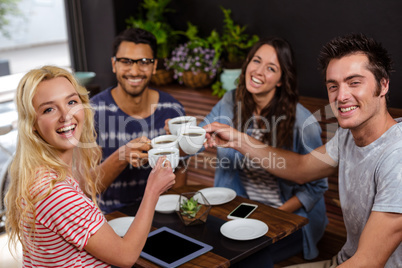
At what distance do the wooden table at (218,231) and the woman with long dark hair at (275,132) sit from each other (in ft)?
1.58

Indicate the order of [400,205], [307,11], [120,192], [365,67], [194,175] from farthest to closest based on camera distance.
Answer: [194,175] < [307,11] < [120,192] < [365,67] < [400,205]

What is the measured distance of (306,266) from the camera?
7.07 ft

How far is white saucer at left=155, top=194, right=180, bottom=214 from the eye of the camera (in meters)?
2.15

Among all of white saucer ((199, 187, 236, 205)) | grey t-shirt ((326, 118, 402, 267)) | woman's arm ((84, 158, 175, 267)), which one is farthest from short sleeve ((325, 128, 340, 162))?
woman's arm ((84, 158, 175, 267))

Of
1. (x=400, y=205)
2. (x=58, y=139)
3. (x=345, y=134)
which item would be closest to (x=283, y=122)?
(x=345, y=134)

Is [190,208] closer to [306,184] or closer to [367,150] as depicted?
[367,150]

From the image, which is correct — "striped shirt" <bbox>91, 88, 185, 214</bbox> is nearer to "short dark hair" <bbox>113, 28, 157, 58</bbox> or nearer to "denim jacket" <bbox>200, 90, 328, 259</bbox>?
"short dark hair" <bbox>113, 28, 157, 58</bbox>

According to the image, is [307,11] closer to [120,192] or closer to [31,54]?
[120,192]

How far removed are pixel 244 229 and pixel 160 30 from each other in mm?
2826

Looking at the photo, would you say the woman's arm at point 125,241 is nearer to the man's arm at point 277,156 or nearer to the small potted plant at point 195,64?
the man's arm at point 277,156

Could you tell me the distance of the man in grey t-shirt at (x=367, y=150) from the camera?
164 centimetres

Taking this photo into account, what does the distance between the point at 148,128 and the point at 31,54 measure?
2.04m

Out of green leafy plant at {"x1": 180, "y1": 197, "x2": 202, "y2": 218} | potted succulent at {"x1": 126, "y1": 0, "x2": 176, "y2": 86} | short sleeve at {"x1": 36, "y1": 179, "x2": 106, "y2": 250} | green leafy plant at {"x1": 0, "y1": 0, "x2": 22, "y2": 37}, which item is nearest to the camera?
short sleeve at {"x1": 36, "y1": 179, "x2": 106, "y2": 250}

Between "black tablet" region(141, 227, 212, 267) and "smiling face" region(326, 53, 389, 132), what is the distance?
30.1 inches
